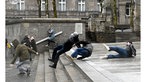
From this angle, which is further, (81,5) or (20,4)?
(81,5)

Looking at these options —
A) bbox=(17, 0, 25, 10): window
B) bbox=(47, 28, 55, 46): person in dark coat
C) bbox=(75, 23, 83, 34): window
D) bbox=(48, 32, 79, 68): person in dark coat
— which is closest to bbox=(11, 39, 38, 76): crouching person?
bbox=(48, 32, 79, 68): person in dark coat

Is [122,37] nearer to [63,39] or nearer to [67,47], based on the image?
[63,39]

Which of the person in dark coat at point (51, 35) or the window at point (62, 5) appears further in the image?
the window at point (62, 5)

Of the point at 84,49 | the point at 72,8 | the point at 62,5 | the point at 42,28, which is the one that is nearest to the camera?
the point at 84,49

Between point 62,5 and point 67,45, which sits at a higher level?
point 62,5

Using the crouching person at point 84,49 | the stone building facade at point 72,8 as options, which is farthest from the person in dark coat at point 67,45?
the stone building facade at point 72,8

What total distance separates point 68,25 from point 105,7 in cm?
2897

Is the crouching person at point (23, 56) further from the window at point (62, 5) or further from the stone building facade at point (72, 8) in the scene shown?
the window at point (62, 5)

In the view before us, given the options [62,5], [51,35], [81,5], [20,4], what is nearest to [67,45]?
[51,35]

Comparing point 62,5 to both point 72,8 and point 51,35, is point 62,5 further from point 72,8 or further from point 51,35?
point 51,35

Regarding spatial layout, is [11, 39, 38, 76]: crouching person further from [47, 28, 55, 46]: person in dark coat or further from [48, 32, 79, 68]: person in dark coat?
[47, 28, 55, 46]: person in dark coat

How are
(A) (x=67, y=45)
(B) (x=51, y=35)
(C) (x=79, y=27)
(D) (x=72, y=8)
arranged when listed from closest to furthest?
(A) (x=67, y=45) < (B) (x=51, y=35) < (C) (x=79, y=27) < (D) (x=72, y=8)

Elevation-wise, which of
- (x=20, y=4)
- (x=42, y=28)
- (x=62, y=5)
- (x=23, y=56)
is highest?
(x=20, y=4)
